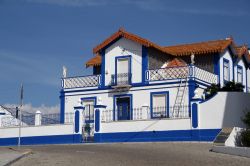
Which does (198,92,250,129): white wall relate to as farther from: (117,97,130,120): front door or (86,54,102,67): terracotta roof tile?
(86,54,102,67): terracotta roof tile

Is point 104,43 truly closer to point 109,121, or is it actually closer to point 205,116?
point 109,121

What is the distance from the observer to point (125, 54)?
1447 inches

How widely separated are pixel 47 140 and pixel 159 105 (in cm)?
767

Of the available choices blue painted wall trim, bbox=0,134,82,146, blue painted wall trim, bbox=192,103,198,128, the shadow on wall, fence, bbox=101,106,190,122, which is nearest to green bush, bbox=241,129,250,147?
the shadow on wall

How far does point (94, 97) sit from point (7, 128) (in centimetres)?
642

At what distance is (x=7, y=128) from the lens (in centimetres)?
3659

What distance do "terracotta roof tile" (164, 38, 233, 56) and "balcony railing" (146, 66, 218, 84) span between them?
5.94ft

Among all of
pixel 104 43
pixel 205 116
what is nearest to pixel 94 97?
pixel 104 43

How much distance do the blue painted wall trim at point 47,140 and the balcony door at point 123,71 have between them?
555cm

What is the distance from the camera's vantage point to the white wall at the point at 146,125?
97.0 ft

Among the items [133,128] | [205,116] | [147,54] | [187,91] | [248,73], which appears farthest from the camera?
[248,73]

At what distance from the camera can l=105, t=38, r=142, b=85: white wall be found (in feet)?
118

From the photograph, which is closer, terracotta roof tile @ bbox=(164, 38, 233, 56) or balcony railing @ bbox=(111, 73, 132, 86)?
balcony railing @ bbox=(111, 73, 132, 86)

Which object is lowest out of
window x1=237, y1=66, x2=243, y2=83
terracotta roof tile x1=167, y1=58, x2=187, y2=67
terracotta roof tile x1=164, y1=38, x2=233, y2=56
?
window x1=237, y1=66, x2=243, y2=83
